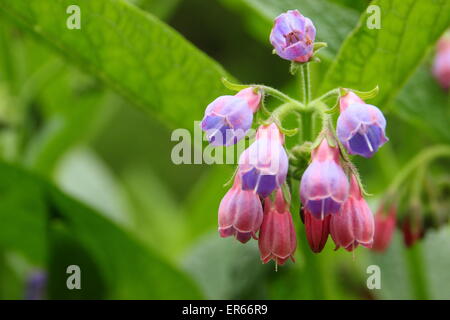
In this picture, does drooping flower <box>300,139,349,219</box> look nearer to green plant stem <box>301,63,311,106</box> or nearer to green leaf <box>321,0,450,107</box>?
green plant stem <box>301,63,311,106</box>

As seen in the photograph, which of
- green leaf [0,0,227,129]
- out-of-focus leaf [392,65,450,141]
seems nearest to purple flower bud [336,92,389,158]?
green leaf [0,0,227,129]

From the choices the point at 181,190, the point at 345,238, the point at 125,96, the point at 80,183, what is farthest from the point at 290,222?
the point at 181,190

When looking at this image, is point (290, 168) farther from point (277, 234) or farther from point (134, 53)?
point (134, 53)

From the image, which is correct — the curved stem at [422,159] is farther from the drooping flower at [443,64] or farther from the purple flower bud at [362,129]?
the purple flower bud at [362,129]

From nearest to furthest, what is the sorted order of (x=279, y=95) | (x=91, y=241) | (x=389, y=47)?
(x=279, y=95), (x=389, y=47), (x=91, y=241)

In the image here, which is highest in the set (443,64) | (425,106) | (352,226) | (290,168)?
(443,64)

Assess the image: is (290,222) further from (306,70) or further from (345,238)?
(306,70)

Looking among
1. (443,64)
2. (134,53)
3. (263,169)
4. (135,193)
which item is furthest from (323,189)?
(135,193)

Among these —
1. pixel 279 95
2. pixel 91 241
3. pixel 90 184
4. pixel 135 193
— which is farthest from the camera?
pixel 135 193
